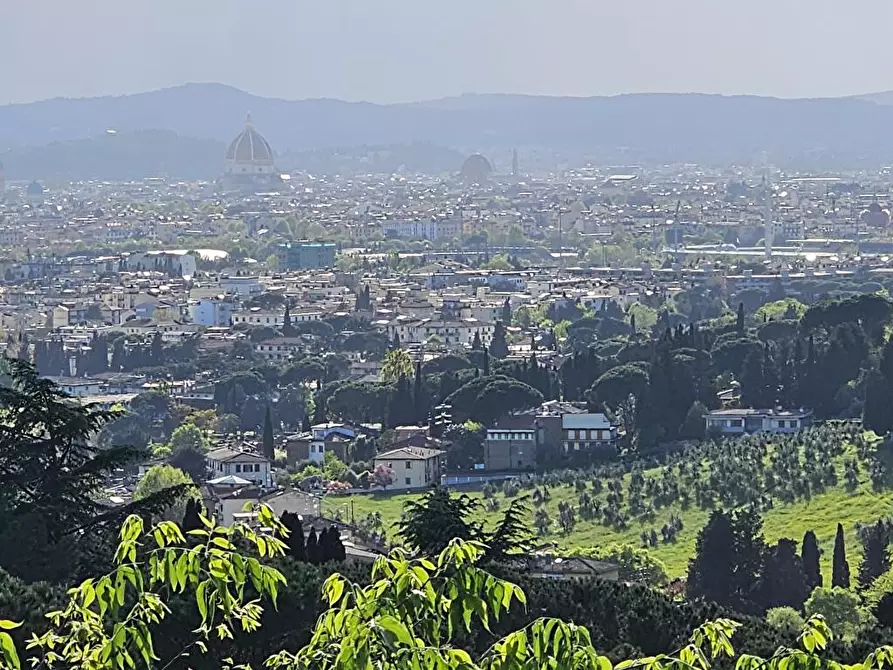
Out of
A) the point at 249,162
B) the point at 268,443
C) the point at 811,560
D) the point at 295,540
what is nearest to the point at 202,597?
the point at 295,540

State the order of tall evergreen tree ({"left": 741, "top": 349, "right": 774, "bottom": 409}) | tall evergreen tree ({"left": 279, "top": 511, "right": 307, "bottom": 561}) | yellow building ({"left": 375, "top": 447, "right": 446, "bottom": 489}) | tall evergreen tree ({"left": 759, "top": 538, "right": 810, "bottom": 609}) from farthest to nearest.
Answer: tall evergreen tree ({"left": 741, "top": 349, "right": 774, "bottom": 409}) → yellow building ({"left": 375, "top": 447, "right": 446, "bottom": 489}) → tall evergreen tree ({"left": 759, "top": 538, "right": 810, "bottom": 609}) → tall evergreen tree ({"left": 279, "top": 511, "right": 307, "bottom": 561})

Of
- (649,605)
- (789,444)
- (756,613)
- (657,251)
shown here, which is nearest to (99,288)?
(657,251)

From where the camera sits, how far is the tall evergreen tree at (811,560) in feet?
83.8

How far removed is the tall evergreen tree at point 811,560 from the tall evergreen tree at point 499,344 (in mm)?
31250

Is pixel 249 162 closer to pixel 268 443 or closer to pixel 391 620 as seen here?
pixel 268 443

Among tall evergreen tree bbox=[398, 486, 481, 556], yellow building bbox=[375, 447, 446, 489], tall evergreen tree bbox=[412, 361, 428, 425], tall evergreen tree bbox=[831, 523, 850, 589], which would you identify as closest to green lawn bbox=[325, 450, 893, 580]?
tall evergreen tree bbox=[831, 523, 850, 589]

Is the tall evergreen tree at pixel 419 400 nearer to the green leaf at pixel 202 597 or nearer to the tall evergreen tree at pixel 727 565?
the tall evergreen tree at pixel 727 565

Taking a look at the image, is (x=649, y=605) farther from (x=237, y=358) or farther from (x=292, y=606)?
(x=237, y=358)

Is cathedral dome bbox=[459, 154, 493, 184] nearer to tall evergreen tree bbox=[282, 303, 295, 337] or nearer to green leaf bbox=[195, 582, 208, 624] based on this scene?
tall evergreen tree bbox=[282, 303, 295, 337]

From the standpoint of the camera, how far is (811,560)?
25922 millimetres

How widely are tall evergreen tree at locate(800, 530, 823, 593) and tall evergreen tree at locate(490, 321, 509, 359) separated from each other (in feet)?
103

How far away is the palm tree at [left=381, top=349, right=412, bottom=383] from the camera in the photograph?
49.2m

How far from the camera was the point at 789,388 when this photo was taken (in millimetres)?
42562

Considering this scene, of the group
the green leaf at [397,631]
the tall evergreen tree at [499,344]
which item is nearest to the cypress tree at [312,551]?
the green leaf at [397,631]
